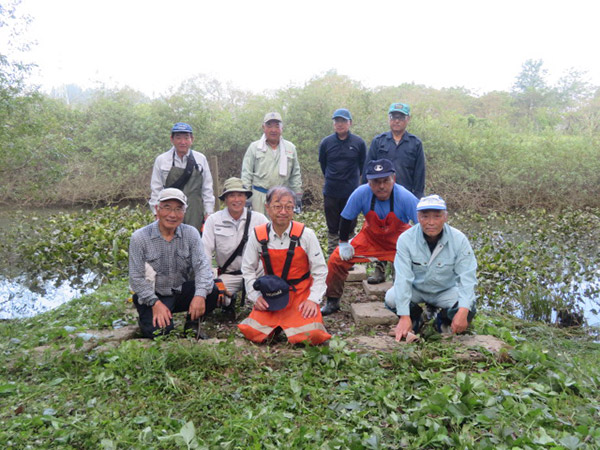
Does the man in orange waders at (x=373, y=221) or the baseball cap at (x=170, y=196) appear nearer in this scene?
the baseball cap at (x=170, y=196)

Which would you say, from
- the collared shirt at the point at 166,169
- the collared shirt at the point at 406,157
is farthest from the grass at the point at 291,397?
the collared shirt at the point at 406,157

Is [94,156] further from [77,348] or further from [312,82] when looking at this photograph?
[77,348]

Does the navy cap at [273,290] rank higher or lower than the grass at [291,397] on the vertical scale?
higher

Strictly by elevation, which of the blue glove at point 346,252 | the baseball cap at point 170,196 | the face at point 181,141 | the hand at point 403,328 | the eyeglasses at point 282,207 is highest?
the face at point 181,141

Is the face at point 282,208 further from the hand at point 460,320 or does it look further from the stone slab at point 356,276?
the stone slab at point 356,276

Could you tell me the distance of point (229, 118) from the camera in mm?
15922

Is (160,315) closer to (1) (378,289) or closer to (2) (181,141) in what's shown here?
(2) (181,141)

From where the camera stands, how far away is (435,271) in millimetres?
3648

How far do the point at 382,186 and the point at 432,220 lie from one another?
0.84 meters

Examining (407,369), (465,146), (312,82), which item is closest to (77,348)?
(407,369)

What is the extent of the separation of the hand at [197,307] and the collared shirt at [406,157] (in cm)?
271

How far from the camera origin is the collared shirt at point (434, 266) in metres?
3.54

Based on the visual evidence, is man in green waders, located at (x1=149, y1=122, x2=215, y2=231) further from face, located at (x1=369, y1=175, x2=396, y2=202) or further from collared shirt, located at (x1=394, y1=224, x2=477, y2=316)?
collared shirt, located at (x1=394, y1=224, x2=477, y2=316)

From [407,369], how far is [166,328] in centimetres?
190
